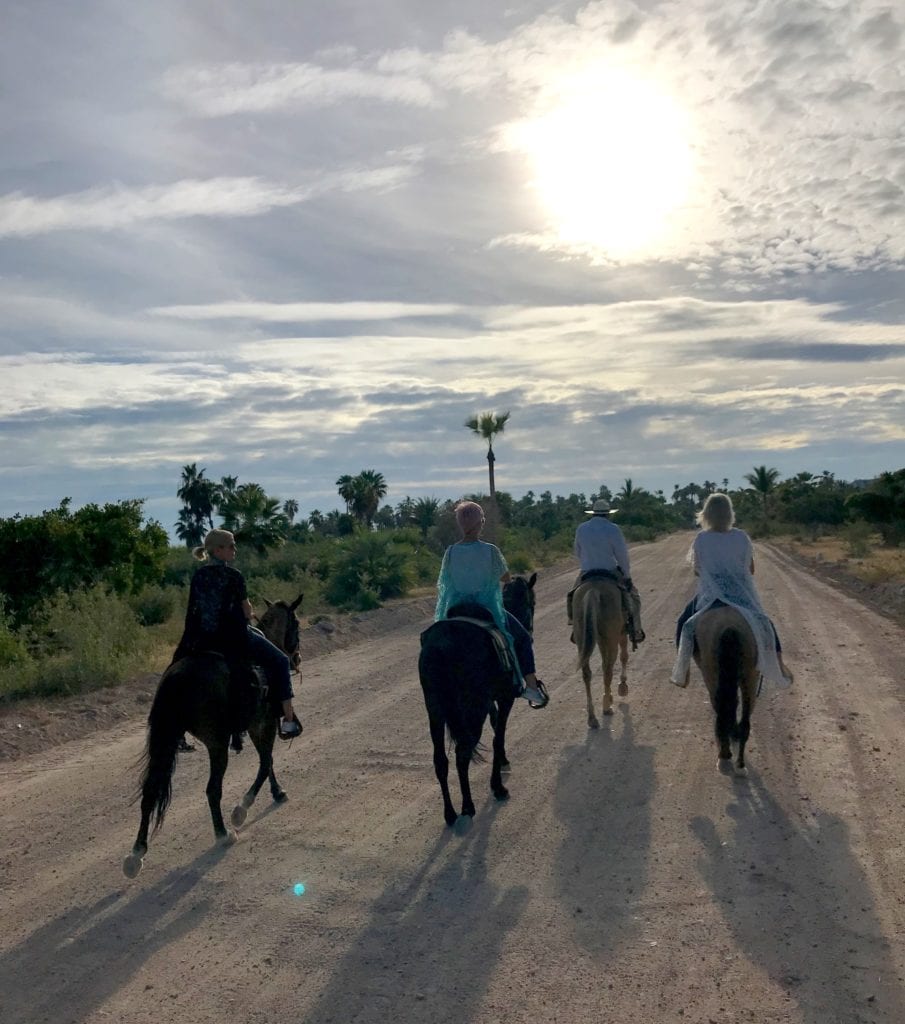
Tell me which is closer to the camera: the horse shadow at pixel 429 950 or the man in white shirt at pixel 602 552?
the horse shadow at pixel 429 950

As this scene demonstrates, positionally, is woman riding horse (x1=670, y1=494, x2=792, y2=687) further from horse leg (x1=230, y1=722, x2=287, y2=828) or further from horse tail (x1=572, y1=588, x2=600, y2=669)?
horse leg (x1=230, y1=722, x2=287, y2=828)

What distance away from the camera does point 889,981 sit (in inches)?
176

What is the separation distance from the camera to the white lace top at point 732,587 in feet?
26.5

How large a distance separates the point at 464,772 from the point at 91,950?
287 cm

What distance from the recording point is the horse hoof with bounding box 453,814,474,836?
22.5 ft

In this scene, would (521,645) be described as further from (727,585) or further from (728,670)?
(727,585)

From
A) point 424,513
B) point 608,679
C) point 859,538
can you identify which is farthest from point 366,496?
point 608,679

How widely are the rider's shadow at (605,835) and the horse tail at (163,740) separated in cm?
276

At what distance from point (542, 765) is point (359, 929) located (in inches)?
144

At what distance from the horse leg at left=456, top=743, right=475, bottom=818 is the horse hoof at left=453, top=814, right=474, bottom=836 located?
2 centimetres

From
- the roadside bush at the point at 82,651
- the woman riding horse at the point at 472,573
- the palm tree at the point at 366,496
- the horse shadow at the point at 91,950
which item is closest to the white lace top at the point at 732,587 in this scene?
the woman riding horse at the point at 472,573

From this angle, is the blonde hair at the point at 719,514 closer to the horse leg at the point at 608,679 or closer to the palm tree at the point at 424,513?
the horse leg at the point at 608,679

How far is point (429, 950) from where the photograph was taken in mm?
4965

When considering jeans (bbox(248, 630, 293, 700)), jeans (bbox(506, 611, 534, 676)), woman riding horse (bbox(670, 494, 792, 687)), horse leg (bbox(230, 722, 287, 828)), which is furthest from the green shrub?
jeans (bbox(248, 630, 293, 700))
